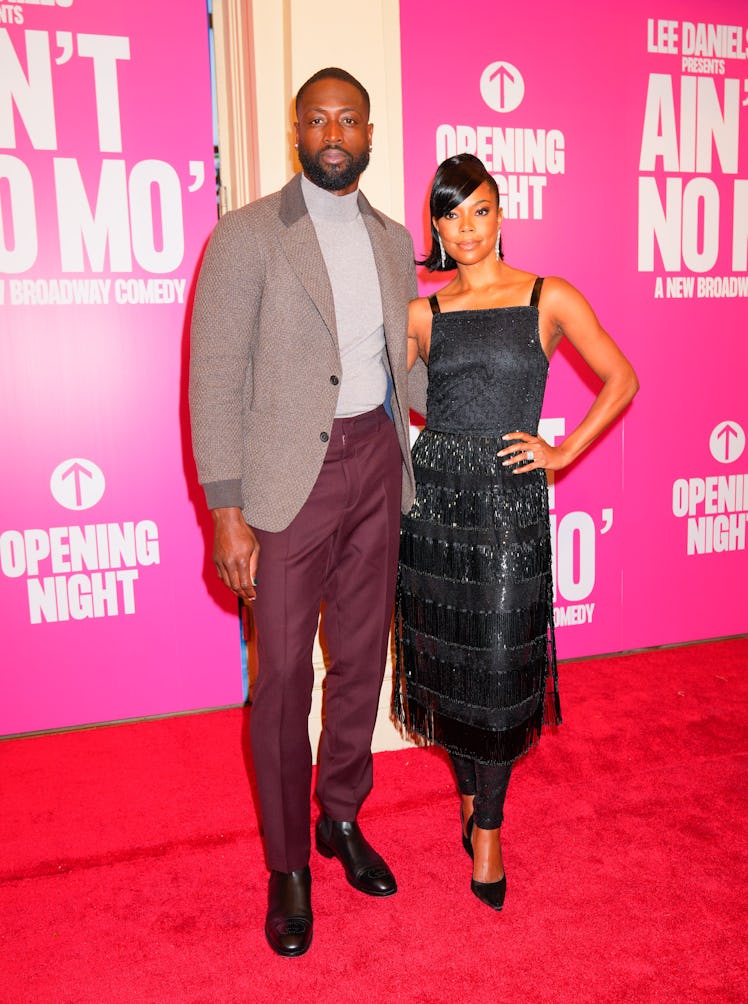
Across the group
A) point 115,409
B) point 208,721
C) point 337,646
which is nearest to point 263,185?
point 115,409

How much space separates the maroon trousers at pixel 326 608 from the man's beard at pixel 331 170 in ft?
1.84

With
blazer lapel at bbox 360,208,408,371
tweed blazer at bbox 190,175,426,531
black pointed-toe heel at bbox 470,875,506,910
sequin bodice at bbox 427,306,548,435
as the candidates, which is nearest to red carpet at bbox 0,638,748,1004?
black pointed-toe heel at bbox 470,875,506,910

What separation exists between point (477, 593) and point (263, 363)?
2.56 feet

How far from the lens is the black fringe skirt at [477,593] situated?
2123 millimetres

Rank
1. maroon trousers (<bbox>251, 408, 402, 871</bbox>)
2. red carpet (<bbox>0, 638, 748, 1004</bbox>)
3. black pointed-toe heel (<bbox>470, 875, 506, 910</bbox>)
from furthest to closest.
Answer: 1. black pointed-toe heel (<bbox>470, 875, 506, 910</bbox>)
2. maroon trousers (<bbox>251, 408, 402, 871</bbox>)
3. red carpet (<bbox>0, 638, 748, 1004</bbox>)

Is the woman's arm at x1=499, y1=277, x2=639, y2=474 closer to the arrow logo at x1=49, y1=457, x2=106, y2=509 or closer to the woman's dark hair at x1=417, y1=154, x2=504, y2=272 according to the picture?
the woman's dark hair at x1=417, y1=154, x2=504, y2=272

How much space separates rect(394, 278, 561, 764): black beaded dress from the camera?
2123 millimetres

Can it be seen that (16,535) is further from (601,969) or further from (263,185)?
(601,969)

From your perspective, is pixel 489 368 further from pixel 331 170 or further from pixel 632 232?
pixel 632 232

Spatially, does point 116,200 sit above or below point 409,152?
below

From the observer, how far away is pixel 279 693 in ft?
6.72

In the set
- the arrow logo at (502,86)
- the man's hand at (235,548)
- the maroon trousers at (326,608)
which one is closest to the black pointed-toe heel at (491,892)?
the maroon trousers at (326,608)

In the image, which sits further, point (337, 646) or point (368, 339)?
point (337, 646)

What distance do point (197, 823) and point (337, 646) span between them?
2.85ft
